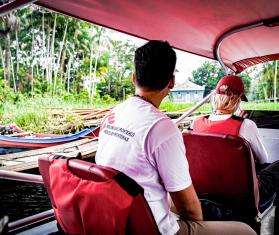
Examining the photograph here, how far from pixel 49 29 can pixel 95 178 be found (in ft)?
93.8

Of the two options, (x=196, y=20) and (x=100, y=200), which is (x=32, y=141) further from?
(x=100, y=200)

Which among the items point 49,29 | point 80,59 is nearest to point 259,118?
point 49,29

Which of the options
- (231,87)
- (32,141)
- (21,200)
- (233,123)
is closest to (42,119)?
(32,141)

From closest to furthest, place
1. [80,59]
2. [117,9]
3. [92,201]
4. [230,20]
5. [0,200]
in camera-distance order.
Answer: [92,201] → [117,9] → [230,20] → [0,200] → [80,59]

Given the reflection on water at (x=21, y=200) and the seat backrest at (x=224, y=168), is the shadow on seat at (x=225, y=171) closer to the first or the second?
the seat backrest at (x=224, y=168)

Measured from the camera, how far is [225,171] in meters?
2.04

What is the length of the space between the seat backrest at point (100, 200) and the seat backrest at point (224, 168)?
87 cm

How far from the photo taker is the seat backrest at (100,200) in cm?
116

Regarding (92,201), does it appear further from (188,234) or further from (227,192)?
(227,192)

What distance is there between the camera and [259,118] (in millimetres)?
7504

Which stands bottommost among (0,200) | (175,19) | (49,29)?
(0,200)

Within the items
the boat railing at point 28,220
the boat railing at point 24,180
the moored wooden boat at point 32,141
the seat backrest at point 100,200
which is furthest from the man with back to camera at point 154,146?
the moored wooden boat at point 32,141

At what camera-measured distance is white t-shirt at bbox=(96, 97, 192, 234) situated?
4.19 ft

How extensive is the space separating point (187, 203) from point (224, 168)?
0.73 m
